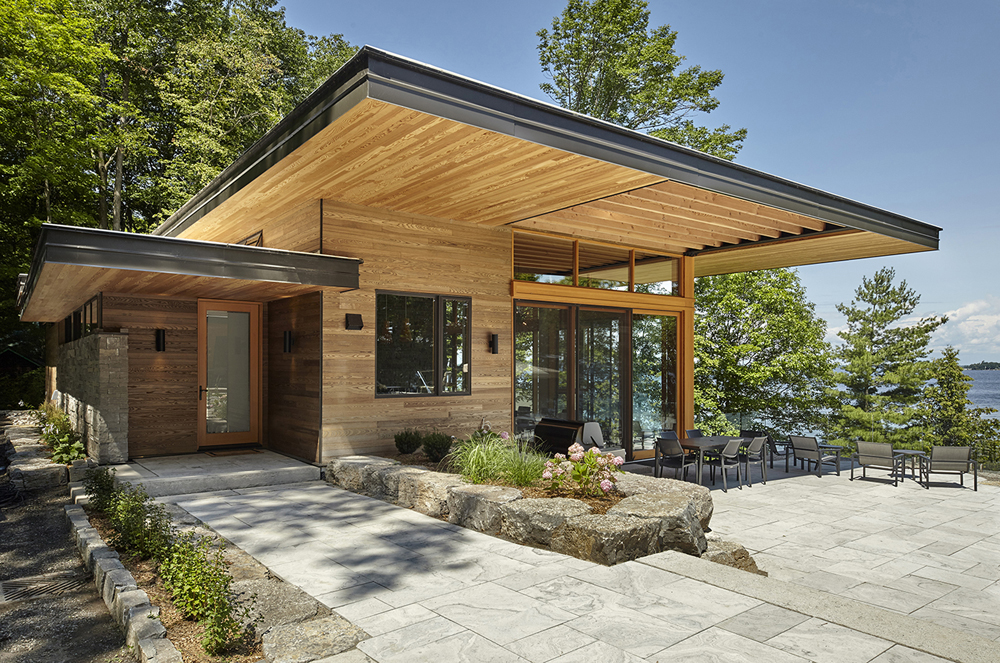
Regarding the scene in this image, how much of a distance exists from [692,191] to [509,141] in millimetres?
2685

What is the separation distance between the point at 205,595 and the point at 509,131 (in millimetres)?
3680

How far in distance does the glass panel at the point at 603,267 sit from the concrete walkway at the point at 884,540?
3.65 metres

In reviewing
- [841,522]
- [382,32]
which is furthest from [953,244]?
[841,522]

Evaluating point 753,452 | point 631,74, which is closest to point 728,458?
point 753,452

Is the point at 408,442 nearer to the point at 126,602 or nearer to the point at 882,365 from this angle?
the point at 126,602

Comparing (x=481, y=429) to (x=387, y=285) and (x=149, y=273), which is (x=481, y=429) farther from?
(x=149, y=273)

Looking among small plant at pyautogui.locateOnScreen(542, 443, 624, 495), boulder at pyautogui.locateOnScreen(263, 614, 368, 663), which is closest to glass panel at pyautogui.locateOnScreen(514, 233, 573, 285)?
small plant at pyautogui.locateOnScreen(542, 443, 624, 495)

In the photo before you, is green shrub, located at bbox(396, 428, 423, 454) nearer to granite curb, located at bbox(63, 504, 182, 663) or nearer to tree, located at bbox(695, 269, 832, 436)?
granite curb, located at bbox(63, 504, 182, 663)

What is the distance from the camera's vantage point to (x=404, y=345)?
25.3ft

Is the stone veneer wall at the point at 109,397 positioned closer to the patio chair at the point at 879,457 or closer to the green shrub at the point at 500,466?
the green shrub at the point at 500,466

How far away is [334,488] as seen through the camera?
664 centimetres

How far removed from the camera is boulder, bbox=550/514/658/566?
409 cm

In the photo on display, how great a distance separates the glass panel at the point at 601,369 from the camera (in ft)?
31.5

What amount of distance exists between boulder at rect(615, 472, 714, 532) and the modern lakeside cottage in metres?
2.82
